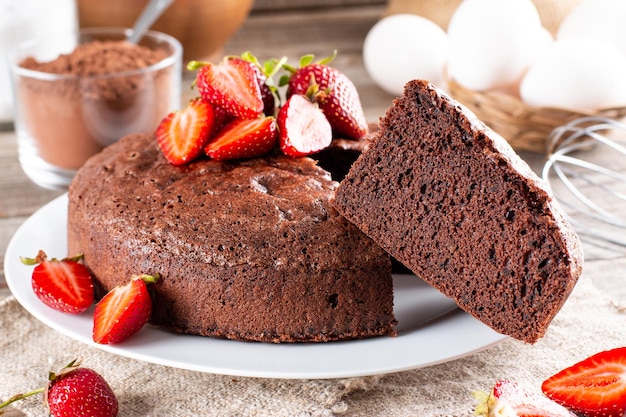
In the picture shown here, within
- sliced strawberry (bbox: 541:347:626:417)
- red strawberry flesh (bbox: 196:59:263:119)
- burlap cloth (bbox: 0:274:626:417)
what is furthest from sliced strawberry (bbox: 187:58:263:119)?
sliced strawberry (bbox: 541:347:626:417)

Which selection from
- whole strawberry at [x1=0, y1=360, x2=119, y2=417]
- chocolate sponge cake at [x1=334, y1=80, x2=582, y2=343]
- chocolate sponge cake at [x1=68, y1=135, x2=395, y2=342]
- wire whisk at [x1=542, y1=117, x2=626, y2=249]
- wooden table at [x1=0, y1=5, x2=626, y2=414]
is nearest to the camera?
whole strawberry at [x1=0, y1=360, x2=119, y2=417]

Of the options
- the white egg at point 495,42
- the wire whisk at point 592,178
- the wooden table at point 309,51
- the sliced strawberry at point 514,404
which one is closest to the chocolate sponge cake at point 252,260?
the sliced strawberry at point 514,404

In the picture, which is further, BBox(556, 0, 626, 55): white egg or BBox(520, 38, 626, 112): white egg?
BBox(556, 0, 626, 55): white egg

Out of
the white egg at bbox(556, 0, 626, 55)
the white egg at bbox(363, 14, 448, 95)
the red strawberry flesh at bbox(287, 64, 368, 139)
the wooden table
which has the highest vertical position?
the red strawberry flesh at bbox(287, 64, 368, 139)

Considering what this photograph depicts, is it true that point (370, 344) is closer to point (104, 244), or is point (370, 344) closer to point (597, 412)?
point (597, 412)

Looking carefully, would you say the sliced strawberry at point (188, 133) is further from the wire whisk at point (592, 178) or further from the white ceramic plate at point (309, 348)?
the wire whisk at point (592, 178)

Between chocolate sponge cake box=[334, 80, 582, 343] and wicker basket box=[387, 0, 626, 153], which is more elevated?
chocolate sponge cake box=[334, 80, 582, 343]

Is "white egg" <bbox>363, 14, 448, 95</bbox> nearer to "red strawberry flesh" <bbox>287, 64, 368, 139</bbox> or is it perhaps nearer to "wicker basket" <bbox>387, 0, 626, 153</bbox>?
"wicker basket" <bbox>387, 0, 626, 153</bbox>

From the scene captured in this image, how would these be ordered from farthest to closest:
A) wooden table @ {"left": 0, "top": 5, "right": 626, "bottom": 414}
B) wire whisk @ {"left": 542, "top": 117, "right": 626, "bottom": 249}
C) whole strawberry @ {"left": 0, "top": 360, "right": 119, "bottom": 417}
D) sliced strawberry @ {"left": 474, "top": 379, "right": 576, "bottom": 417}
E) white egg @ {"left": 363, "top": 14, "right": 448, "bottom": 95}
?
white egg @ {"left": 363, "top": 14, "right": 448, "bottom": 95} → wire whisk @ {"left": 542, "top": 117, "right": 626, "bottom": 249} → wooden table @ {"left": 0, "top": 5, "right": 626, "bottom": 414} → whole strawberry @ {"left": 0, "top": 360, "right": 119, "bottom": 417} → sliced strawberry @ {"left": 474, "top": 379, "right": 576, "bottom": 417}
